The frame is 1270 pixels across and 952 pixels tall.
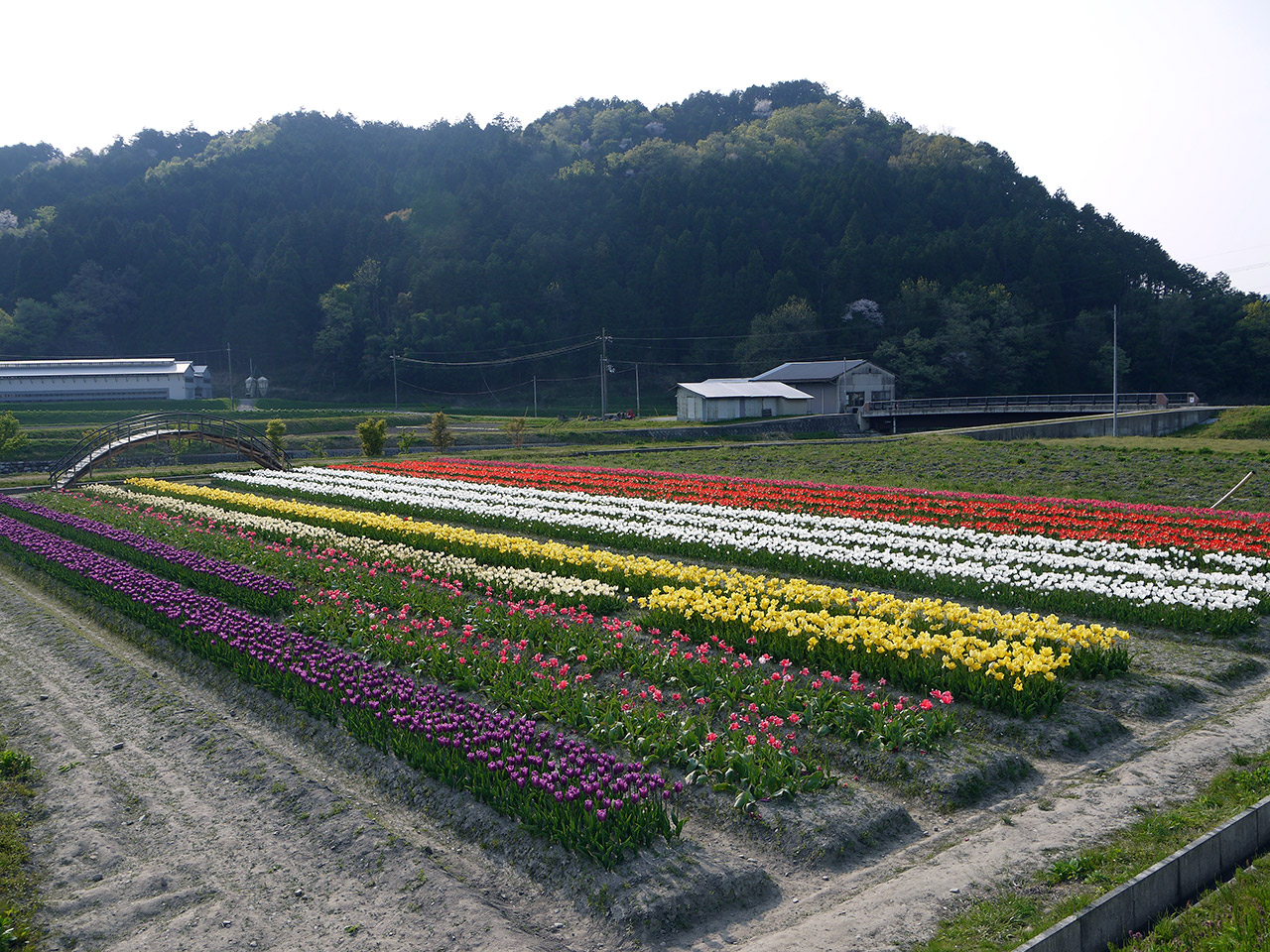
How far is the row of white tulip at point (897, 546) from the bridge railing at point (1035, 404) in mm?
48196

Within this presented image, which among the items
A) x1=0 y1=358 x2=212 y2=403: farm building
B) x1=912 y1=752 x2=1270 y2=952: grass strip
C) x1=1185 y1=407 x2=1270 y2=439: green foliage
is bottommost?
x1=912 y1=752 x2=1270 y2=952: grass strip

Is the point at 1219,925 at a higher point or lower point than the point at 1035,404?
lower

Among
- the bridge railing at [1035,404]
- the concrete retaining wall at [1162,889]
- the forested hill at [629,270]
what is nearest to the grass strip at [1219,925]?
the concrete retaining wall at [1162,889]

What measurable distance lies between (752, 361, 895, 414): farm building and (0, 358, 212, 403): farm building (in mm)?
59251

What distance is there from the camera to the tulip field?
25.7 ft

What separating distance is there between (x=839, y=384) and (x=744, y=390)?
10.6m

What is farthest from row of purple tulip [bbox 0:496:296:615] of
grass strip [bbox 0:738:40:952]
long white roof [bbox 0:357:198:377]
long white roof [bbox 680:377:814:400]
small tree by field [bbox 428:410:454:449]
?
long white roof [bbox 0:357:198:377]

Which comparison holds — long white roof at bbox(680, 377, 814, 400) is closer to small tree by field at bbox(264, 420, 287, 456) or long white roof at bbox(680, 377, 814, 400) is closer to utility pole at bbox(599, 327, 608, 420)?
utility pole at bbox(599, 327, 608, 420)

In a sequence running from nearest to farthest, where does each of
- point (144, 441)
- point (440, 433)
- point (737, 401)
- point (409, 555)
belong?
1. point (409, 555)
2. point (144, 441)
3. point (440, 433)
4. point (737, 401)

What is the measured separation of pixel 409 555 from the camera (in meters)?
17.1

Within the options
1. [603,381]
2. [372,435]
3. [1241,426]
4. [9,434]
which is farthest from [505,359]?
[1241,426]

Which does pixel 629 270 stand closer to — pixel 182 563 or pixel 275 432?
pixel 275 432

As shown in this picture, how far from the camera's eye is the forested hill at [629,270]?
96.9m

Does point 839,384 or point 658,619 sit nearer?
point 658,619
